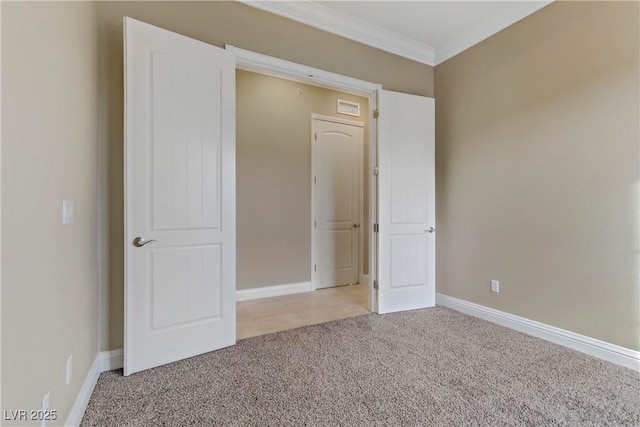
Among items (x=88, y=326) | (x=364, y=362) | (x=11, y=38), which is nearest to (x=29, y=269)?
(x=11, y=38)

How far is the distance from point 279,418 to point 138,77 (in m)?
2.23

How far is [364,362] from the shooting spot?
83.9 inches

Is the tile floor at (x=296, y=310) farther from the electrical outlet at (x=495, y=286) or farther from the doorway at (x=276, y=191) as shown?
the electrical outlet at (x=495, y=286)

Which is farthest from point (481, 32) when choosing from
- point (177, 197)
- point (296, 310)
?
point (296, 310)

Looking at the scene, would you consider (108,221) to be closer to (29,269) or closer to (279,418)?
(29,269)

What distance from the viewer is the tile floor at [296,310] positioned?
113 inches

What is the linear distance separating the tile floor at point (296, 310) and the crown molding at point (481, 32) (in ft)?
9.68

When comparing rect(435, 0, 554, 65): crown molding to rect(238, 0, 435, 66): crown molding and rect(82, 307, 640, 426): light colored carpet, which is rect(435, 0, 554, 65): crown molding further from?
rect(82, 307, 640, 426): light colored carpet

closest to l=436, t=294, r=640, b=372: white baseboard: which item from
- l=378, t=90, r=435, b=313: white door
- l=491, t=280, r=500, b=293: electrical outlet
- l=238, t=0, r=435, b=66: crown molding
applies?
l=491, t=280, r=500, b=293: electrical outlet

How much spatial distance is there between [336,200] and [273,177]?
Answer: 100 centimetres

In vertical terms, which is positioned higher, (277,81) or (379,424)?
(277,81)

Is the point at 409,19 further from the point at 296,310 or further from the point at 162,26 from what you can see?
the point at 296,310

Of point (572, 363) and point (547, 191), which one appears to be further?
point (547, 191)

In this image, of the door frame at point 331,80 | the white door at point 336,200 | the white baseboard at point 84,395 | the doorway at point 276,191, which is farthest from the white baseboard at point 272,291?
the white baseboard at point 84,395
